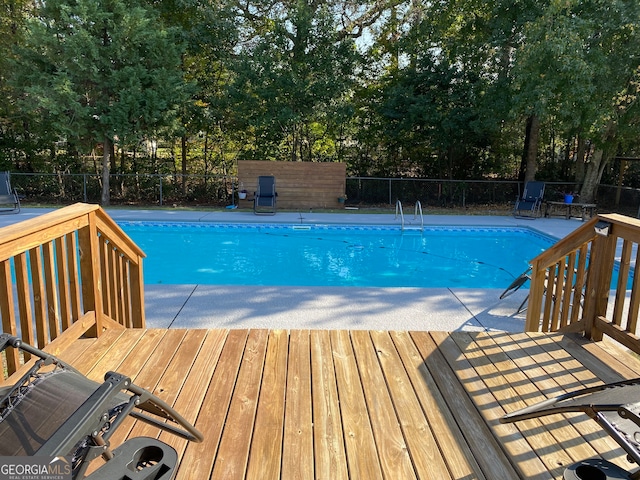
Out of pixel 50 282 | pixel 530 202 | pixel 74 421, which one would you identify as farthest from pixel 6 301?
pixel 530 202

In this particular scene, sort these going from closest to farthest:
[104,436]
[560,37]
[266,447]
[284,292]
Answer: [104,436] → [266,447] → [284,292] → [560,37]

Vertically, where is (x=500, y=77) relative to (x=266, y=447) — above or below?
above

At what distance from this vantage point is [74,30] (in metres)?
10.2

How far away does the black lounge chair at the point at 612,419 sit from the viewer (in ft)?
5.26

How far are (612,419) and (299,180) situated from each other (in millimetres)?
10673

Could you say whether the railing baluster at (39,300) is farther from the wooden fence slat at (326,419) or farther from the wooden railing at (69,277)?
the wooden fence slat at (326,419)

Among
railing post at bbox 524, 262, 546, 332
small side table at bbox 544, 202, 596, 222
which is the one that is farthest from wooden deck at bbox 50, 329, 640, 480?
small side table at bbox 544, 202, 596, 222

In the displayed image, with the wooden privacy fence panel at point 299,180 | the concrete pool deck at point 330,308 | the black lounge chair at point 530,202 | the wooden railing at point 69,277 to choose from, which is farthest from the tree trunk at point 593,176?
the wooden railing at point 69,277

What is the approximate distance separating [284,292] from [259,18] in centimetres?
1099

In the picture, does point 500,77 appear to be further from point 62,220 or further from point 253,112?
point 62,220

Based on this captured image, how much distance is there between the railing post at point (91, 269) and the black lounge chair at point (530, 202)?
10293mm

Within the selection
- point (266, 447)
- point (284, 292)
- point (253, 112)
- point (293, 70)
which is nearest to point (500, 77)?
point (293, 70)

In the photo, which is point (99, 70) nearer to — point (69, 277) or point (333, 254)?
point (333, 254)

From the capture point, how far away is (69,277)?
2.70 meters
